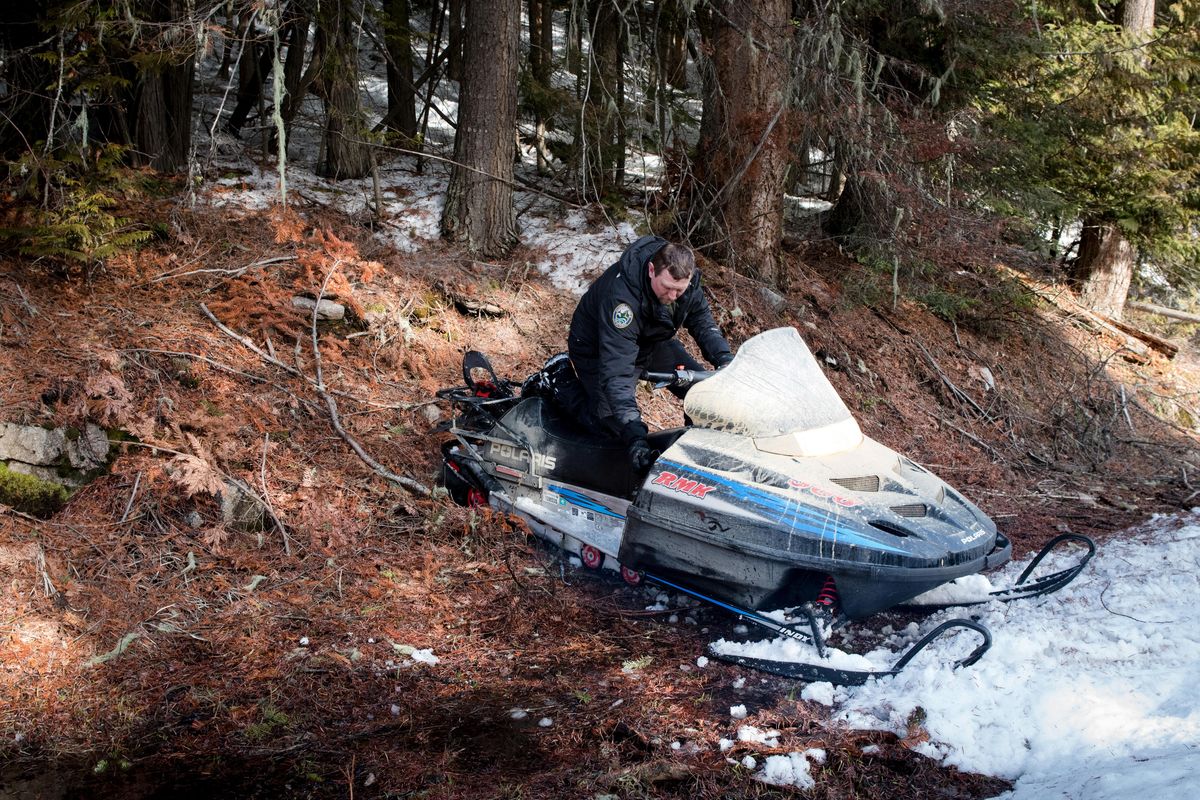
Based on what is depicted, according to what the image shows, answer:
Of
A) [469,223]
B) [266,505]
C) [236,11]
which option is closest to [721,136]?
[469,223]

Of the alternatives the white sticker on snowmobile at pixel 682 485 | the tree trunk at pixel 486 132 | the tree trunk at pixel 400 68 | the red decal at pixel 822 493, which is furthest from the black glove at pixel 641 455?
the tree trunk at pixel 400 68

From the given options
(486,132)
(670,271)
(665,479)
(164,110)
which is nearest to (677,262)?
(670,271)

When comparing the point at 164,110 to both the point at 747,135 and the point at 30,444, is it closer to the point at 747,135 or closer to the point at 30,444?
the point at 30,444

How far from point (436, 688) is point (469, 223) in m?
5.25

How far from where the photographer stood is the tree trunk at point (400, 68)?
9.06 meters

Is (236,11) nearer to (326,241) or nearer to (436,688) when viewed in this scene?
(326,241)

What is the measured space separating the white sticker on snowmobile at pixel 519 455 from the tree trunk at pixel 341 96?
3617 millimetres

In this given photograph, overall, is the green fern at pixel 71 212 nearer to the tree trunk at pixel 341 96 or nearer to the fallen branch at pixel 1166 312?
the tree trunk at pixel 341 96

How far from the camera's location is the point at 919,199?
8266 mm

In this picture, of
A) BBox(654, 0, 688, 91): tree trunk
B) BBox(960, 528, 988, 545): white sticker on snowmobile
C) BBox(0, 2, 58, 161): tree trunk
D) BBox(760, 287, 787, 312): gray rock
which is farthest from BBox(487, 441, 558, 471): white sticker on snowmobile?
BBox(654, 0, 688, 91): tree trunk

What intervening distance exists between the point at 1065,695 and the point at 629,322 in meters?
2.66

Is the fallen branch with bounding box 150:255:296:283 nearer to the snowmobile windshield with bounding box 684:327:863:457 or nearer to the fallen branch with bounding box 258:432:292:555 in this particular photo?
the fallen branch with bounding box 258:432:292:555

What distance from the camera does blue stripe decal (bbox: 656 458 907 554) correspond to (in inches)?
160

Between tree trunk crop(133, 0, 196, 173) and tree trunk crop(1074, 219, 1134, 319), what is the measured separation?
1106cm
